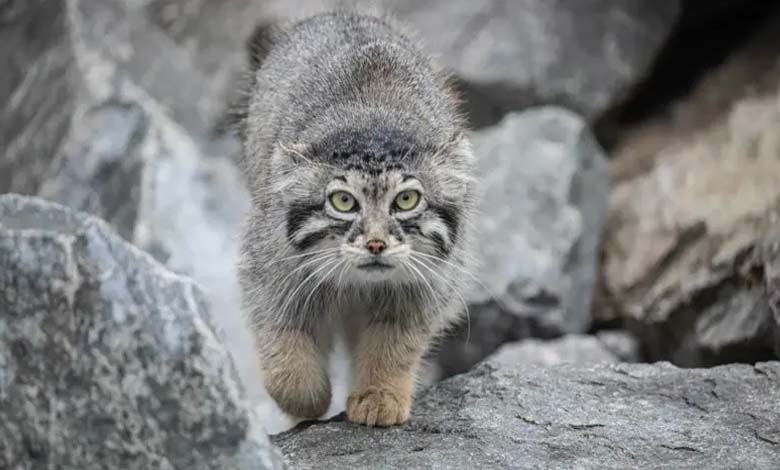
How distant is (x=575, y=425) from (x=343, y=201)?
1166 millimetres

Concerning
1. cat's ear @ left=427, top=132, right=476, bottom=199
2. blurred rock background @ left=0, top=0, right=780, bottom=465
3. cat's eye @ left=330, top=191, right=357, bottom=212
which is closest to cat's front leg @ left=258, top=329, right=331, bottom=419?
cat's eye @ left=330, top=191, right=357, bottom=212

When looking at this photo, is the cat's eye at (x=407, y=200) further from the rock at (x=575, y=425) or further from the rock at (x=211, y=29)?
the rock at (x=211, y=29)

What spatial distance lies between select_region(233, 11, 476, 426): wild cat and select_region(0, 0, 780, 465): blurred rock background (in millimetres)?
1729

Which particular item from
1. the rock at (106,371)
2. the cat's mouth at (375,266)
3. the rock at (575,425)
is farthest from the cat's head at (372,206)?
the rock at (106,371)

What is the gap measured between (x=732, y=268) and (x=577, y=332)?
4.87ft

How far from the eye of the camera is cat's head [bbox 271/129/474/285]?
14.0ft

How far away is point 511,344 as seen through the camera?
23.5 feet

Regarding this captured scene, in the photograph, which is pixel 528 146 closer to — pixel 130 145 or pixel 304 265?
pixel 130 145

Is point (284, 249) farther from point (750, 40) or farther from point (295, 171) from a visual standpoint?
point (750, 40)

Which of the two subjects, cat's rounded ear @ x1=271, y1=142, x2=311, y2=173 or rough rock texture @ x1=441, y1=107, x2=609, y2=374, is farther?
rough rock texture @ x1=441, y1=107, x2=609, y2=374

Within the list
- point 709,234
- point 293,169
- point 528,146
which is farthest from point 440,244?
point 528,146

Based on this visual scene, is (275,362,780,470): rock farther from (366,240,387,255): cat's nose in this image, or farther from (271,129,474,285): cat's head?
(366,240,387,255): cat's nose

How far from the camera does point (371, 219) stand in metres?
4.22

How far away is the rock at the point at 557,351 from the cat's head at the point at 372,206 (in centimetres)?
236
